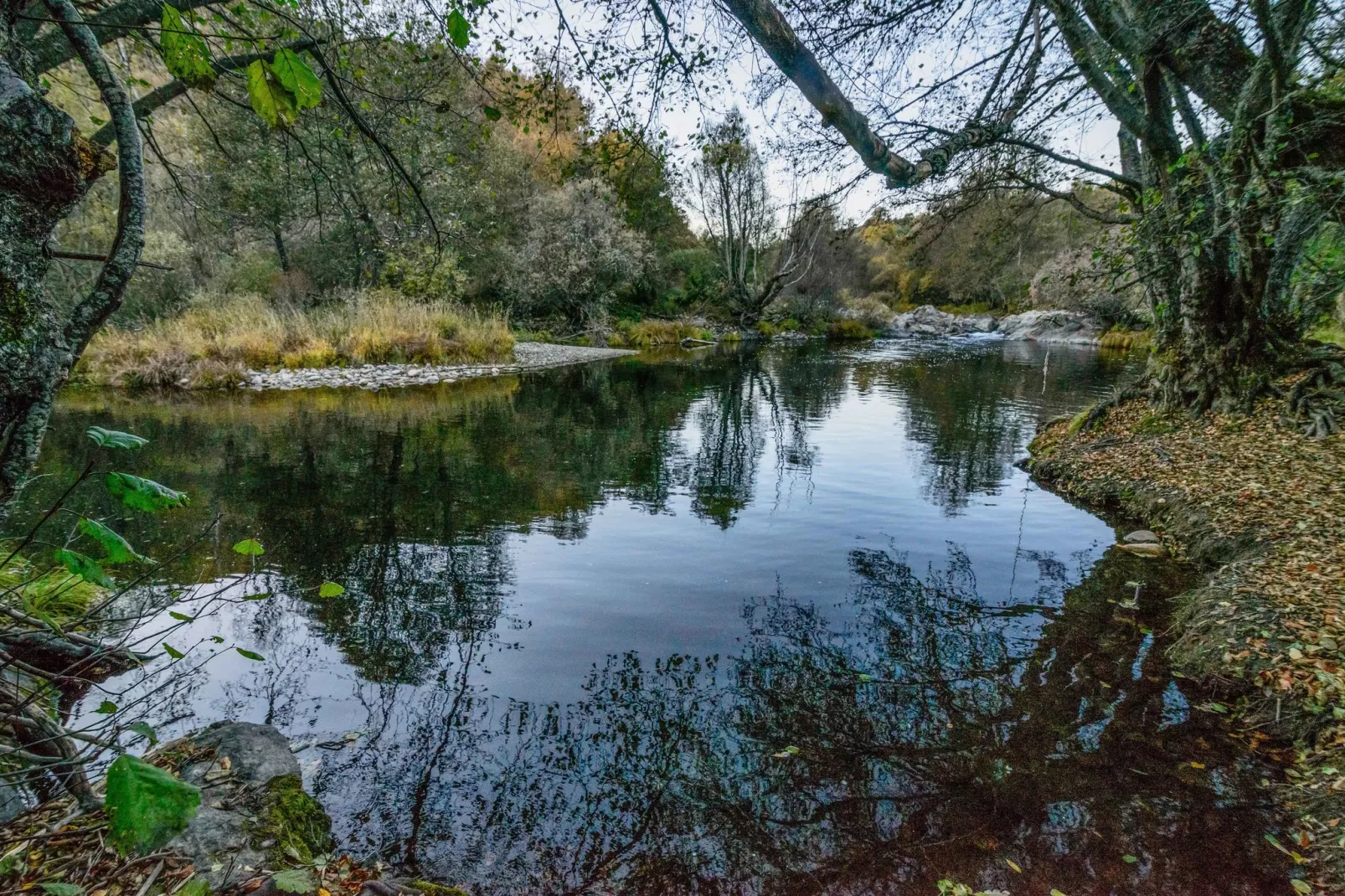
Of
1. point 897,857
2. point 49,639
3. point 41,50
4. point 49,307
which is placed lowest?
point 897,857

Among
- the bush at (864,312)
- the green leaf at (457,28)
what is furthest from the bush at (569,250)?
the green leaf at (457,28)

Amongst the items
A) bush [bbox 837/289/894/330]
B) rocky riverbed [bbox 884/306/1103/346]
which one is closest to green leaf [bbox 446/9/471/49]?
rocky riverbed [bbox 884/306/1103/346]

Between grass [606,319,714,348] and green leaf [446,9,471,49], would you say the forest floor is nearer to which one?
green leaf [446,9,471,49]

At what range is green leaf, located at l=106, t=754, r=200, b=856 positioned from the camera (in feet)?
4.10

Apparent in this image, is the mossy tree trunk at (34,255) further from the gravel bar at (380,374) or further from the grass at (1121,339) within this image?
the grass at (1121,339)

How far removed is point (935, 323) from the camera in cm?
4228

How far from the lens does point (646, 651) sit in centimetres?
439

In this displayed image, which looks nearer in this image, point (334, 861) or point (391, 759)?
point (334, 861)

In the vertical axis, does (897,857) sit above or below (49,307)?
below

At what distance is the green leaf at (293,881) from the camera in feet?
6.75

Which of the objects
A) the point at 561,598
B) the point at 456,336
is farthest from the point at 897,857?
the point at 456,336

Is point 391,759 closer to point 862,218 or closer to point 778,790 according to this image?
point 778,790

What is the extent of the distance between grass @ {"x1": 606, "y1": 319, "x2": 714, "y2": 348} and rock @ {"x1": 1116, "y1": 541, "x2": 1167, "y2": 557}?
23509 mm

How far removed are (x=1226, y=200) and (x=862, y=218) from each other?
14.3ft
